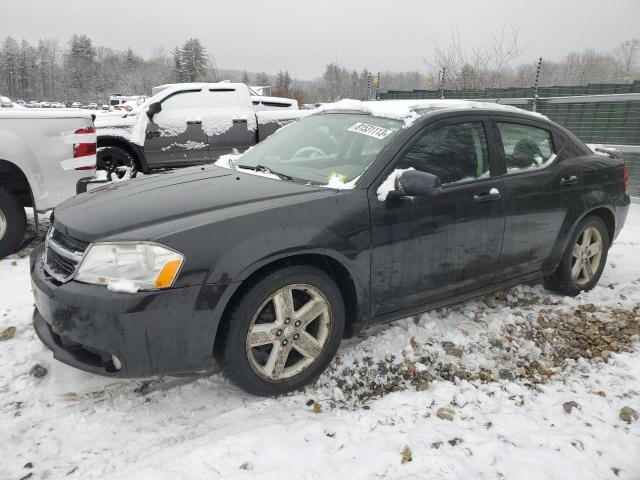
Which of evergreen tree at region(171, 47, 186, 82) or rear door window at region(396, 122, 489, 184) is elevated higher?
evergreen tree at region(171, 47, 186, 82)

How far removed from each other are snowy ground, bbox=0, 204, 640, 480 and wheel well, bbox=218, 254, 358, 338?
38 centimetres

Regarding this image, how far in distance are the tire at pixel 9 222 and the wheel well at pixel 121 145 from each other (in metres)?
3.60

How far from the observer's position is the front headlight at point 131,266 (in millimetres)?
2258

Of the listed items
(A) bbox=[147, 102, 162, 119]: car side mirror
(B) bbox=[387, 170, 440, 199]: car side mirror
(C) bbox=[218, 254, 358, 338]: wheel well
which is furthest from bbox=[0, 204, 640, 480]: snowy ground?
(A) bbox=[147, 102, 162, 119]: car side mirror

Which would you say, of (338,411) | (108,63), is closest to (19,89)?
(108,63)

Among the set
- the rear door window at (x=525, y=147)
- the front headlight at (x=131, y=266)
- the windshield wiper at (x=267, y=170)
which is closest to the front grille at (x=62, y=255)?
the front headlight at (x=131, y=266)

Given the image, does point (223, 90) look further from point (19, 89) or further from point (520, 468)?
point (19, 89)

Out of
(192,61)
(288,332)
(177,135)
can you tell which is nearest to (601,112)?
(177,135)

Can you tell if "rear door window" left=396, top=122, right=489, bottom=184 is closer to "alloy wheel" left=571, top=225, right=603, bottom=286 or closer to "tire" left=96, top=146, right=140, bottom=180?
"alloy wheel" left=571, top=225, right=603, bottom=286

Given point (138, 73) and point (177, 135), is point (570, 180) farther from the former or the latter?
point (138, 73)

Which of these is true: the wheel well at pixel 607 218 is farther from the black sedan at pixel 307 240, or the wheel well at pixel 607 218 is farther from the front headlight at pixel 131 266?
the front headlight at pixel 131 266

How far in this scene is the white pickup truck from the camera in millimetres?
4750

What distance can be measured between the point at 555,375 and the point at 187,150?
24.3 ft

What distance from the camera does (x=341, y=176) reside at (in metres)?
2.98
